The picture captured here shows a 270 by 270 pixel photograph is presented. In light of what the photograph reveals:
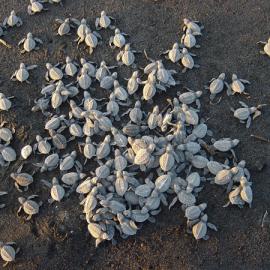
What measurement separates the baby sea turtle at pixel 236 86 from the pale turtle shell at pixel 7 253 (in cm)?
126

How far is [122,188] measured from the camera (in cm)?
192

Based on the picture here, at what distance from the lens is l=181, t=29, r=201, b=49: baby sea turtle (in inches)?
89.7

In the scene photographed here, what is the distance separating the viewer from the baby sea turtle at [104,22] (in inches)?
94.0

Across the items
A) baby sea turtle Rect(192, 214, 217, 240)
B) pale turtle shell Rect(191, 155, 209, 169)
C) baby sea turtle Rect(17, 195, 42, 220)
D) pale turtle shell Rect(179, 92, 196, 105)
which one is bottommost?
baby sea turtle Rect(17, 195, 42, 220)

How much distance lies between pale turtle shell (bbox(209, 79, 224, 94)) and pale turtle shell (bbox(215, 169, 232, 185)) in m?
0.44

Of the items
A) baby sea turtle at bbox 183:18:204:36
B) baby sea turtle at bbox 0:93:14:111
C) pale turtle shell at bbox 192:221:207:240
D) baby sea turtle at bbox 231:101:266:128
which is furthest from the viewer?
baby sea turtle at bbox 183:18:204:36

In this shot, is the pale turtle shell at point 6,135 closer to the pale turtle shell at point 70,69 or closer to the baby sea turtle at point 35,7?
the pale turtle shell at point 70,69

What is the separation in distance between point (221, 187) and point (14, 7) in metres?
1.59

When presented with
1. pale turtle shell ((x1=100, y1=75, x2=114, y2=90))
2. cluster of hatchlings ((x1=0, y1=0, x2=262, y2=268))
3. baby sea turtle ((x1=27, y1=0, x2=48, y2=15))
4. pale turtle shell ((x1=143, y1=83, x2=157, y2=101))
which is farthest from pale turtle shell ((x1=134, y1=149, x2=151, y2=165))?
baby sea turtle ((x1=27, y1=0, x2=48, y2=15))

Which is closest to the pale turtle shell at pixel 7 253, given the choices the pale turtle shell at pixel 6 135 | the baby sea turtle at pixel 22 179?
the baby sea turtle at pixel 22 179

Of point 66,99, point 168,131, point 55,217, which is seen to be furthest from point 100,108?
point 55,217

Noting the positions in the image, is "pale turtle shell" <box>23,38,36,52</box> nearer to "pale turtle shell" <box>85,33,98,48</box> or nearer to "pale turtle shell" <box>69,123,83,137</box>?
"pale turtle shell" <box>85,33,98,48</box>

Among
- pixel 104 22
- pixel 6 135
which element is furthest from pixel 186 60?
pixel 6 135

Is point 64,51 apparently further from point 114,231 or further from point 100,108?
point 114,231
